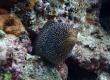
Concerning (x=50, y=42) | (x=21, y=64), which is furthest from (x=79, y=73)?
(x=21, y=64)

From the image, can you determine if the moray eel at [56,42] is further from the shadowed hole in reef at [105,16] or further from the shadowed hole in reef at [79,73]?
the shadowed hole in reef at [105,16]

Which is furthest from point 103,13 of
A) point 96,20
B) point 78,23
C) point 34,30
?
point 34,30

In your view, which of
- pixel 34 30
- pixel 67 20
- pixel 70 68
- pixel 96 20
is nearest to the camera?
pixel 34 30

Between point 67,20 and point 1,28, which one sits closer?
point 1,28

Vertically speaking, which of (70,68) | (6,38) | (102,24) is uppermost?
(6,38)

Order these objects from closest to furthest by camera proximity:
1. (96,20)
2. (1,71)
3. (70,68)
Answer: (1,71) → (70,68) → (96,20)

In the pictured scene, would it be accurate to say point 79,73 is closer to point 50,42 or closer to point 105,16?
point 50,42

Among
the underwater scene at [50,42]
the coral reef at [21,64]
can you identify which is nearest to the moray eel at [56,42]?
the underwater scene at [50,42]

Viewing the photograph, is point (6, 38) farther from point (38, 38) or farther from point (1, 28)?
point (38, 38)
